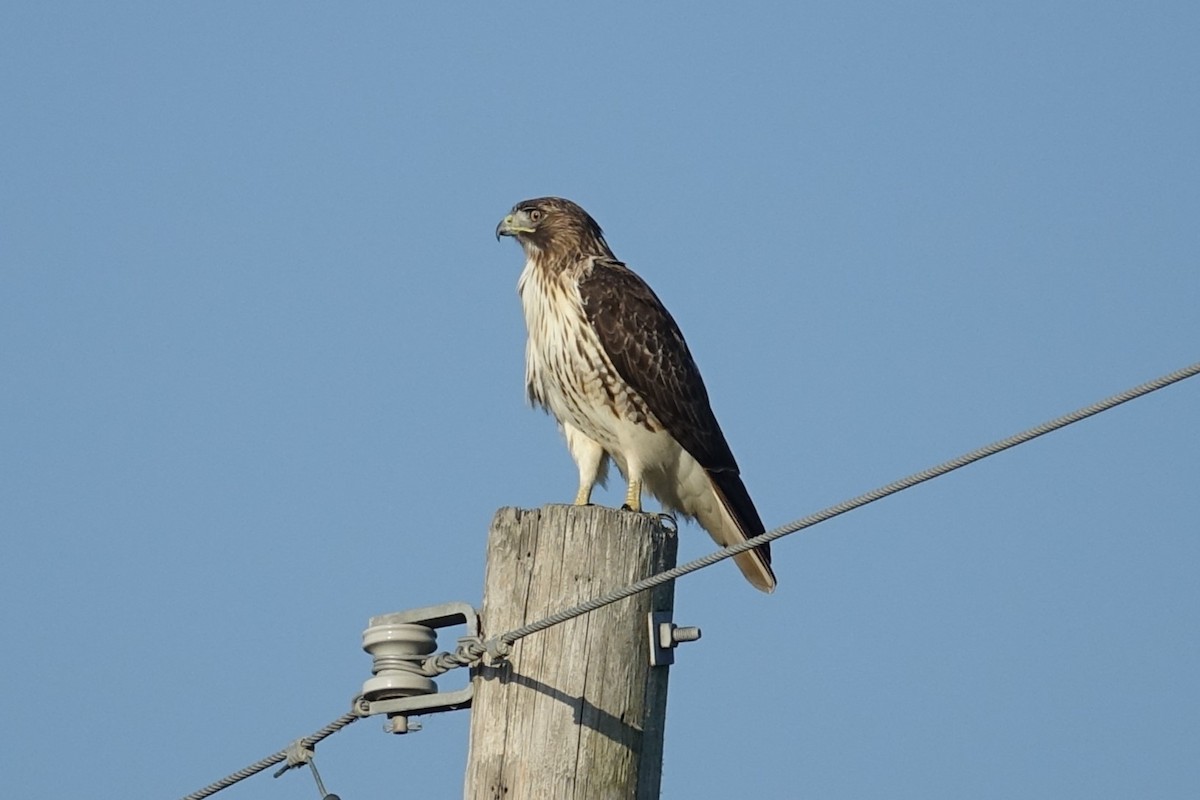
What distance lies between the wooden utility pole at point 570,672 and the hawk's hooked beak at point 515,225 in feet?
14.2

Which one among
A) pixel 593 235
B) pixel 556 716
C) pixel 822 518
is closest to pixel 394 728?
pixel 556 716

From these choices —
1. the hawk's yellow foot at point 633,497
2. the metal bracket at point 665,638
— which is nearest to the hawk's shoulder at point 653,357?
the hawk's yellow foot at point 633,497

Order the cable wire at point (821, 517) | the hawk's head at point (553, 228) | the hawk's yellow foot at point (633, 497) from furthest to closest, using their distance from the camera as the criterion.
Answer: the hawk's head at point (553, 228), the hawk's yellow foot at point (633, 497), the cable wire at point (821, 517)

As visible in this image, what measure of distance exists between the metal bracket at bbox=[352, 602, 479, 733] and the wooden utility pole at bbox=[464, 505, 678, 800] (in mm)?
199

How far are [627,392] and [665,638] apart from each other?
11.9 feet

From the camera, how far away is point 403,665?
474 cm

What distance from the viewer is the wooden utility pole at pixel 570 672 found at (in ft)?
14.2

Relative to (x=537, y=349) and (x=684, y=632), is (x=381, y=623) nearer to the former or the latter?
(x=684, y=632)

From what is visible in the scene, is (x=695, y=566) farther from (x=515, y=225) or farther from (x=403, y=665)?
(x=515, y=225)

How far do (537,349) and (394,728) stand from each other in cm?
364

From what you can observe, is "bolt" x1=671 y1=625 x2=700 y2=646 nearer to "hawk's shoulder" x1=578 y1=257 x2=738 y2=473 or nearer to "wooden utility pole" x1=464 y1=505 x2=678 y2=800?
"wooden utility pole" x1=464 y1=505 x2=678 y2=800

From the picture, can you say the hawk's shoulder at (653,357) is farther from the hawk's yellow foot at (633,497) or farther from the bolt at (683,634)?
the bolt at (683,634)

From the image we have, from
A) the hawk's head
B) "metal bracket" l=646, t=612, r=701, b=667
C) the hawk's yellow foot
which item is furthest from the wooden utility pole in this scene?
the hawk's head

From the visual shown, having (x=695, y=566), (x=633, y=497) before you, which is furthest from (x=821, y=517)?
(x=633, y=497)
